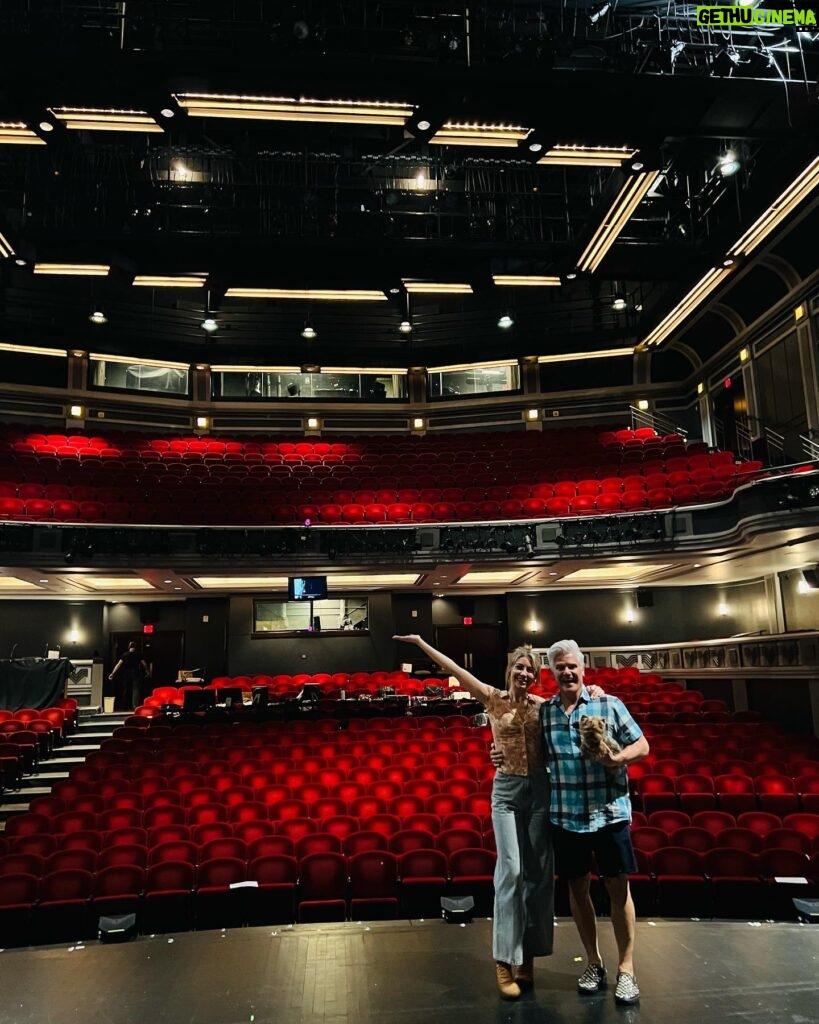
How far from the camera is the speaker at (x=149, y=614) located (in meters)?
14.2

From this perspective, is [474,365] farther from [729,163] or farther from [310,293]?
[729,163]

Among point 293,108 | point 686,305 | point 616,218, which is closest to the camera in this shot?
point 293,108

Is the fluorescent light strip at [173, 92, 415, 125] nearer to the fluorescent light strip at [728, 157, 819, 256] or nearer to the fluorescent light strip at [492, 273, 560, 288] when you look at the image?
the fluorescent light strip at [492, 273, 560, 288]

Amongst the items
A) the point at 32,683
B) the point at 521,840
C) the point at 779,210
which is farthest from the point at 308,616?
the point at 521,840

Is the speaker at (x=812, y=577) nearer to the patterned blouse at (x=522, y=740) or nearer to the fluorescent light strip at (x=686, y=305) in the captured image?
the fluorescent light strip at (x=686, y=305)

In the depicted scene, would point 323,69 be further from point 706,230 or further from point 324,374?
point 324,374

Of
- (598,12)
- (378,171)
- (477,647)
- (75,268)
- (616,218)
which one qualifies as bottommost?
(477,647)

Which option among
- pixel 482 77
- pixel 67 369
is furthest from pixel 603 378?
pixel 67 369

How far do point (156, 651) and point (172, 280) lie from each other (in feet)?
23.4

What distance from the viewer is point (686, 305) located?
1239cm

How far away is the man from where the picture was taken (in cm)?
248

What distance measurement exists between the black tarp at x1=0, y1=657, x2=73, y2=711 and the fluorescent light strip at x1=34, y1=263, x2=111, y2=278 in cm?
609

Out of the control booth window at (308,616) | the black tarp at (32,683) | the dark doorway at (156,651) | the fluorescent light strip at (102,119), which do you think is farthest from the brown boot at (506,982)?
the dark doorway at (156,651)

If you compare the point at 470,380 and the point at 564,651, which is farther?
the point at 470,380
